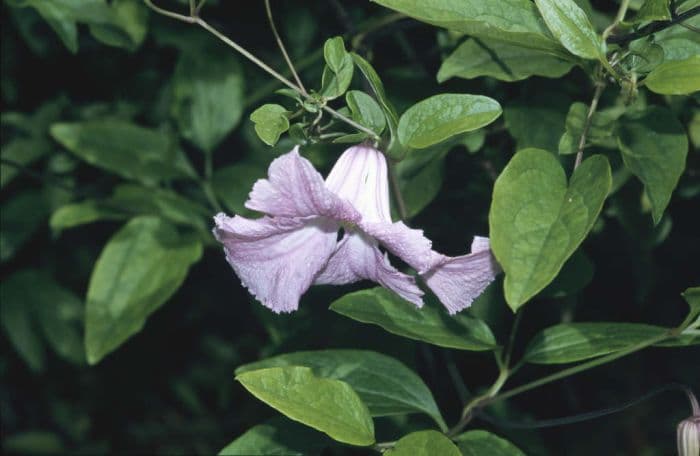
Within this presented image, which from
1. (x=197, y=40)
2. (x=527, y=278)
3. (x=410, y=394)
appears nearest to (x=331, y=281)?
(x=410, y=394)

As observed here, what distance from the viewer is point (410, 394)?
1.13 m

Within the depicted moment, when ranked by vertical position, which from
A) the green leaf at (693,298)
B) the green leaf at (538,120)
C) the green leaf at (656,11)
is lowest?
the green leaf at (693,298)

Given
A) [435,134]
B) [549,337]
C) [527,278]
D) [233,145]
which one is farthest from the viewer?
[233,145]

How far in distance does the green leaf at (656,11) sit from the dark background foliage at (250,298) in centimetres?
33

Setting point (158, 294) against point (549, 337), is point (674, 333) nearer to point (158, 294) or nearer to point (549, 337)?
point (549, 337)

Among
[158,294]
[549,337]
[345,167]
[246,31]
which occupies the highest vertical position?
[345,167]

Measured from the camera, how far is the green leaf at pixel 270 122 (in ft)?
2.95

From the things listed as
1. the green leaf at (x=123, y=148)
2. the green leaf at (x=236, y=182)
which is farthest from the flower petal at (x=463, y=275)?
the green leaf at (x=123, y=148)

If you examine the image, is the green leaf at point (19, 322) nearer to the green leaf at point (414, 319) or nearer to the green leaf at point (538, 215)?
the green leaf at point (414, 319)

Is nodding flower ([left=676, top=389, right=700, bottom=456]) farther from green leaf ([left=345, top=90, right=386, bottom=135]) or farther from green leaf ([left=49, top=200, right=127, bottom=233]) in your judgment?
green leaf ([left=49, top=200, right=127, bottom=233])

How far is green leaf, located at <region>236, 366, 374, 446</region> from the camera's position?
0.89m

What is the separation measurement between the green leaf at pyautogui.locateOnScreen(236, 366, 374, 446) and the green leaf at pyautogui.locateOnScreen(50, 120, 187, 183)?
2.17 feet

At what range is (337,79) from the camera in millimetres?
941

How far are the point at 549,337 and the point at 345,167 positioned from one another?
309 millimetres
